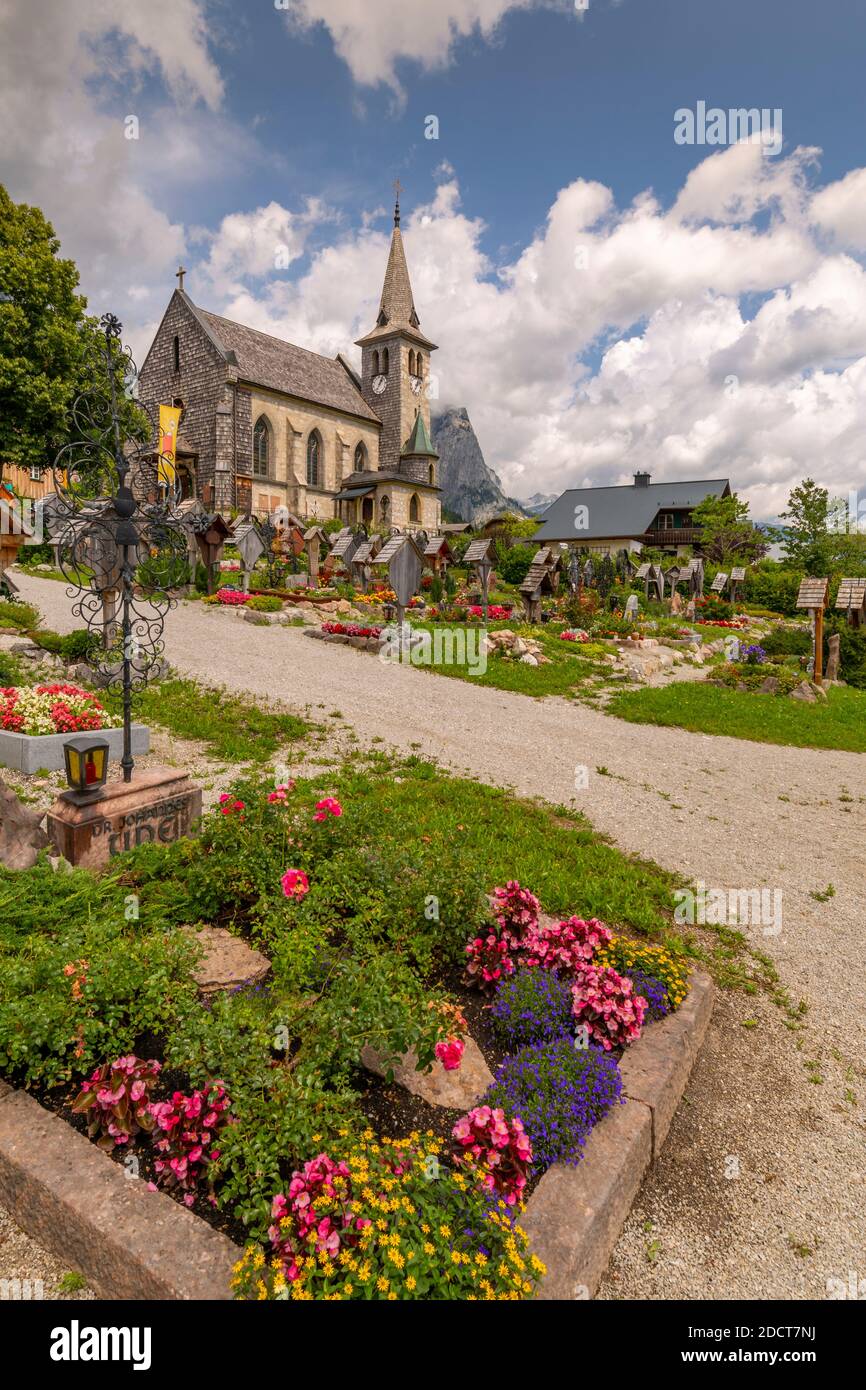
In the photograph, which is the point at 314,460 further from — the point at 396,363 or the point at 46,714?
the point at 46,714

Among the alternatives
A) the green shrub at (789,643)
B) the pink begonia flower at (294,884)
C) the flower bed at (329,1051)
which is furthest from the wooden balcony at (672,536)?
the pink begonia flower at (294,884)

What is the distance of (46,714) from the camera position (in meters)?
7.55

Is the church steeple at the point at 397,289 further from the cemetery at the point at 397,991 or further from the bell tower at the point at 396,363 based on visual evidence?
the cemetery at the point at 397,991

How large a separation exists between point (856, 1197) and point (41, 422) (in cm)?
2974

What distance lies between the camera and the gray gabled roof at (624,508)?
55.7m

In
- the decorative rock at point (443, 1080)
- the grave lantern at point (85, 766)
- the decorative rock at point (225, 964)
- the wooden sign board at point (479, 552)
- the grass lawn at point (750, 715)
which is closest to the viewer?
the decorative rock at point (443, 1080)

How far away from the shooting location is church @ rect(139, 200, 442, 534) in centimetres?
3759

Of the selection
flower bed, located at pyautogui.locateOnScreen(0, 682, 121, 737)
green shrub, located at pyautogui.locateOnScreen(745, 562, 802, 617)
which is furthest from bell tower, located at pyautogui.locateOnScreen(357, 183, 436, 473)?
flower bed, located at pyautogui.locateOnScreen(0, 682, 121, 737)

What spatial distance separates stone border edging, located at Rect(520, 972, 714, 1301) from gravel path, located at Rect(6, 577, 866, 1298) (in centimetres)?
14

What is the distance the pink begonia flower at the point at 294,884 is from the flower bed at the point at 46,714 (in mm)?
4794

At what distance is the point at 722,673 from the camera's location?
15758 mm

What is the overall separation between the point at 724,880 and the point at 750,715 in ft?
25.7
